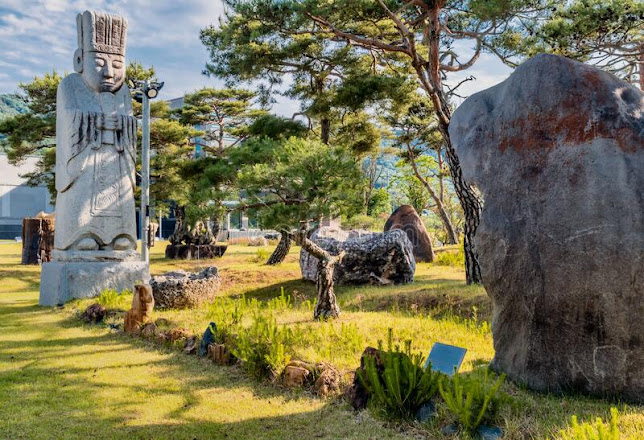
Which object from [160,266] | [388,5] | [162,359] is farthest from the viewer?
[160,266]

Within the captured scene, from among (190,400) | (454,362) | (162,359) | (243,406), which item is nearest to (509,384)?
(454,362)

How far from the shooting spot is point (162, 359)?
19.1 ft

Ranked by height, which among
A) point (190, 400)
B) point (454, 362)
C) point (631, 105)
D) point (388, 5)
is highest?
point (388, 5)

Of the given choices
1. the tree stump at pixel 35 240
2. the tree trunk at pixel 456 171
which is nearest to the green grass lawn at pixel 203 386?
the tree trunk at pixel 456 171

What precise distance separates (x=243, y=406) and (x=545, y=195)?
2.78m

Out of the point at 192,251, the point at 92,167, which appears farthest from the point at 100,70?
the point at 192,251

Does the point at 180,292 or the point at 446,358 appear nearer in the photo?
the point at 446,358

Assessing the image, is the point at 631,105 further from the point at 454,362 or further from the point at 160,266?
the point at 160,266

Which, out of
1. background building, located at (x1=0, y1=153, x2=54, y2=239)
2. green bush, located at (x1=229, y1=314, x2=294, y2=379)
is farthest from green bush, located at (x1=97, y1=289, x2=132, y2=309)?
background building, located at (x1=0, y1=153, x2=54, y2=239)

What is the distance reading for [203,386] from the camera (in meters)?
4.83

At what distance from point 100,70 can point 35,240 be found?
8.26m

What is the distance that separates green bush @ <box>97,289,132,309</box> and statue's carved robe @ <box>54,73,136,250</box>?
1333mm

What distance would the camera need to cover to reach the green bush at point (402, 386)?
371cm

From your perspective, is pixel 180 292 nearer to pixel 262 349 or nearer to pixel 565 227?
pixel 262 349
